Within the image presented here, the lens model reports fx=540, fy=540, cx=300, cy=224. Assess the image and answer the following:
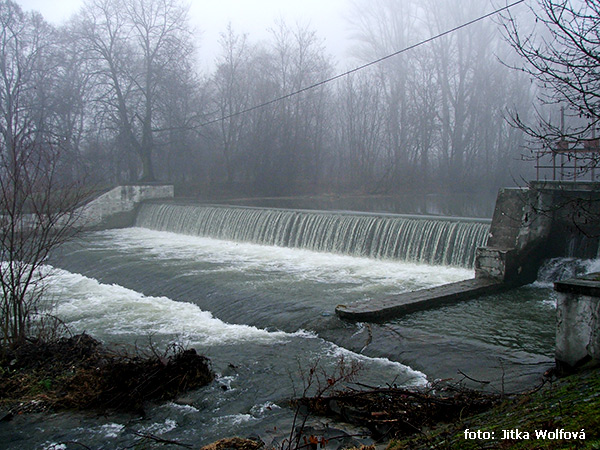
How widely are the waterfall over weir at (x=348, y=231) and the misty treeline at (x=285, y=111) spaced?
433 inches

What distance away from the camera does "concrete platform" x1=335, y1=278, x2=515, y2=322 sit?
28.2 feet

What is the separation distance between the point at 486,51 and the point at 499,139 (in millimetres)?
5798

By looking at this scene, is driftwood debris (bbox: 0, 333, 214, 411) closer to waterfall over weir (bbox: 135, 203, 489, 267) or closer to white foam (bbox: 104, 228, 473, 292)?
white foam (bbox: 104, 228, 473, 292)

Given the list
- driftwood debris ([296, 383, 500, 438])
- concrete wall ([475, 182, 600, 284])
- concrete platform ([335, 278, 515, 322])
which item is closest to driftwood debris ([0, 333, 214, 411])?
driftwood debris ([296, 383, 500, 438])

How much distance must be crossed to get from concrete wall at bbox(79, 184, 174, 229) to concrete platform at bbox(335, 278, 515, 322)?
17.8m

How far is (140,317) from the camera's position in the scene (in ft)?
32.3

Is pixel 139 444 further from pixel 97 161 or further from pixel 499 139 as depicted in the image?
pixel 499 139

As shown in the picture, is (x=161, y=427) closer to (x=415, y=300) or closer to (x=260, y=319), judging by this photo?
(x=260, y=319)

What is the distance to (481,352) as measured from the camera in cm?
729

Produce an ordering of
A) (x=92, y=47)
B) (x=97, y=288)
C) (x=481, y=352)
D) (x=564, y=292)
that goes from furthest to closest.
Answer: (x=92, y=47)
(x=97, y=288)
(x=481, y=352)
(x=564, y=292)

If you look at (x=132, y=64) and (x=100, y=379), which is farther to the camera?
(x=132, y=64)

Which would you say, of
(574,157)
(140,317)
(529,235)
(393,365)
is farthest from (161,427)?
(529,235)

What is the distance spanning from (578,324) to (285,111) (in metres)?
29.2

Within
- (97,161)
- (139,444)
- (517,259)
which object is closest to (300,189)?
(97,161)
